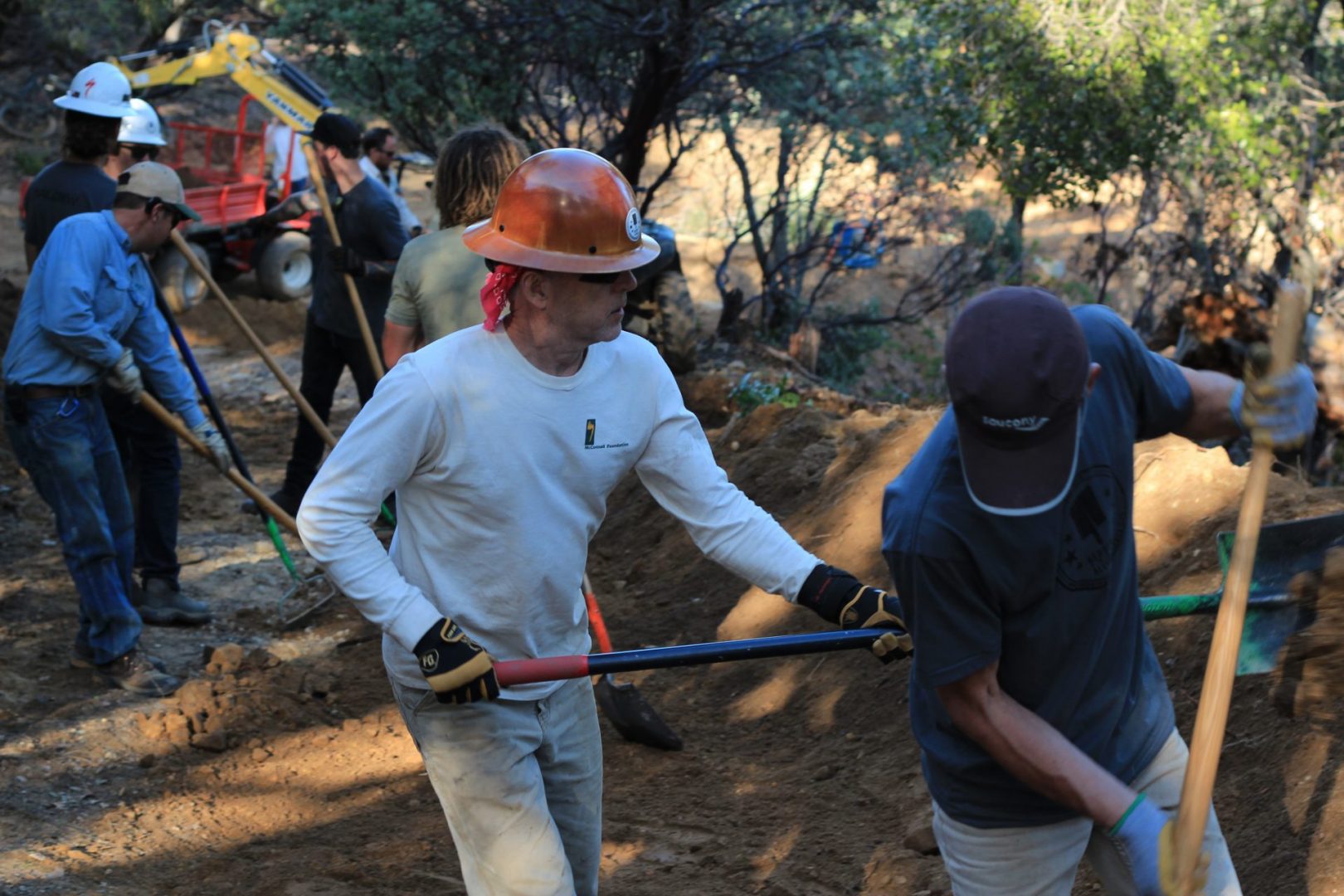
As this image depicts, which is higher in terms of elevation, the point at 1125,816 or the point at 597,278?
the point at 597,278

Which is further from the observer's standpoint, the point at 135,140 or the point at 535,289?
the point at 135,140

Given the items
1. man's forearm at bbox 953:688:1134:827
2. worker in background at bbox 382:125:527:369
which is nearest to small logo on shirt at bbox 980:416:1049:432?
man's forearm at bbox 953:688:1134:827

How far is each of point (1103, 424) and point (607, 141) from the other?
38.7ft

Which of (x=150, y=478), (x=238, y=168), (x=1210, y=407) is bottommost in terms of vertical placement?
(x=150, y=478)

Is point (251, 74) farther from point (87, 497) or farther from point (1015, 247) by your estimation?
point (87, 497)

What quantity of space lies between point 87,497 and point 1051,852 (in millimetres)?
4581

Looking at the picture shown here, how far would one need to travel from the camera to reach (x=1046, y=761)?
244 cm

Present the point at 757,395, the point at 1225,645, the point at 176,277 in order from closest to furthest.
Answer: the point at 1225,645
the point at 757,395
the point at 176,277

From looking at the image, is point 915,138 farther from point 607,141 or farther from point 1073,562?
point 1073,562

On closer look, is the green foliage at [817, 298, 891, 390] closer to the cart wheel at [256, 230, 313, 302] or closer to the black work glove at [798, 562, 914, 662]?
the cart wheel at [256, 230, 313, 302]

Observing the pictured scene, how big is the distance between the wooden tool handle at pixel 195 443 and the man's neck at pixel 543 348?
3.21 metres

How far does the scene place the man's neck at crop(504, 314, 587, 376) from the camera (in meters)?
2.97

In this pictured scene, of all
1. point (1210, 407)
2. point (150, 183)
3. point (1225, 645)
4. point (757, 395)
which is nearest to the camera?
point (1225, 645)

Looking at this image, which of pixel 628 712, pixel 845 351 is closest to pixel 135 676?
pixel 628 712
